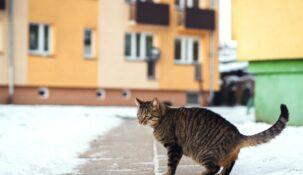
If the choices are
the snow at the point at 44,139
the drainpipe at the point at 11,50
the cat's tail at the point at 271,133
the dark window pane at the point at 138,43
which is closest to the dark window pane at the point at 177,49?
the dark window pane at the point at 138,43

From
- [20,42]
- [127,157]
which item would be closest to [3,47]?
[20,42]

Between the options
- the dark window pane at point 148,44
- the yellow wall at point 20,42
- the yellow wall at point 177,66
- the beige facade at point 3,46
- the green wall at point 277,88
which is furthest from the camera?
the yellow wall at point 177,66

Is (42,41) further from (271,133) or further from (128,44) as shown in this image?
(271,133)

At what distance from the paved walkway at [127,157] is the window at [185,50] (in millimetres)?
16389

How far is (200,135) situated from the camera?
7148 millimetres

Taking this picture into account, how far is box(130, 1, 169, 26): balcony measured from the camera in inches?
1117

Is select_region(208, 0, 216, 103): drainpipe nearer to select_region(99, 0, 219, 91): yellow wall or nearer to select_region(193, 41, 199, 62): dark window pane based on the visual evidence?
select_region(99, 0, 219, 91): yellow wall

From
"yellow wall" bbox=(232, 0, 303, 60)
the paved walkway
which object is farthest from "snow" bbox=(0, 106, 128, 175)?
"yellow wall" bbox=(232, 0, 303, 60)

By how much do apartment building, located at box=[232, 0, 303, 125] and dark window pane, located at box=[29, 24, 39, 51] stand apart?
39.4 feet

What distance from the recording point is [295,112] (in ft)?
44.8

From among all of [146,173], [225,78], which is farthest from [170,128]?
[225,78]

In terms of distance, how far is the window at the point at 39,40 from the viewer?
25.8 metres

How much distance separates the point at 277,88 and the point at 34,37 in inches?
552

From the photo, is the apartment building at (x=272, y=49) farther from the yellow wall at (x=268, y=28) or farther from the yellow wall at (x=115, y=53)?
the yellow wall at (x=115, y=53)
